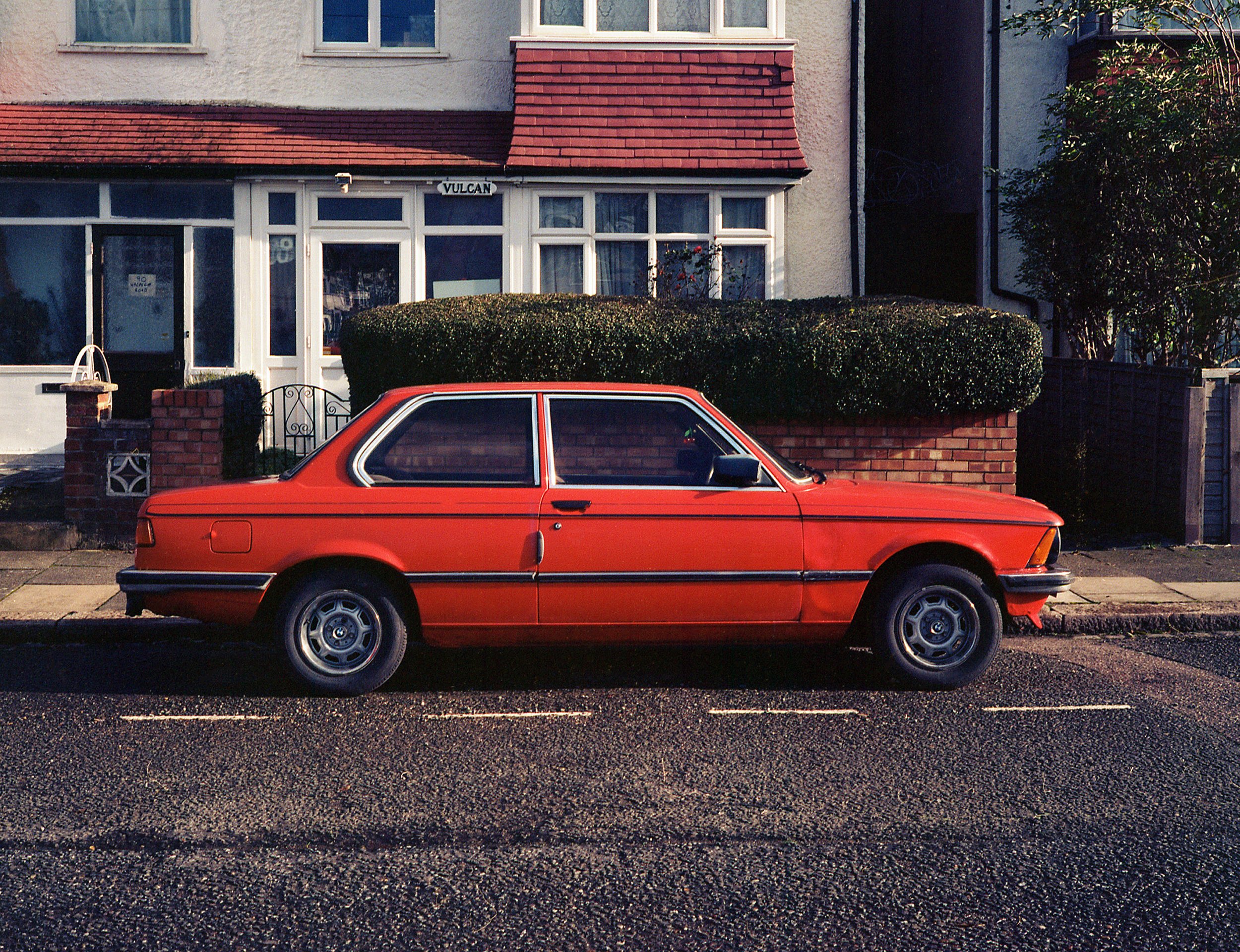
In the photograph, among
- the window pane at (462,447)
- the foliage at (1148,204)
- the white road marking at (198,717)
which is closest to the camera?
the white road marking at (198,717)

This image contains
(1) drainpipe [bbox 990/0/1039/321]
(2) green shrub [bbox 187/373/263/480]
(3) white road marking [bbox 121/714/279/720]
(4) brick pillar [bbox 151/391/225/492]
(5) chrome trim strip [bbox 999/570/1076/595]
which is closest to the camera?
(3) white road marking [bbox 121/714/279/720]

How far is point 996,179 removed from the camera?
15.1 m

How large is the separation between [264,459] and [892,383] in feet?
18.0

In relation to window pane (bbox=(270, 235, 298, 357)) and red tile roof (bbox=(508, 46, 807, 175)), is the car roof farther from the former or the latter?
window pane (bbox=(270, 235, 298, 357))

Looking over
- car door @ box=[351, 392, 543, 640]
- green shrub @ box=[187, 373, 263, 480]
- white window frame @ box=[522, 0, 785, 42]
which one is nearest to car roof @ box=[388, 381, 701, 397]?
car door @ box=[351, 392, 543, 640]

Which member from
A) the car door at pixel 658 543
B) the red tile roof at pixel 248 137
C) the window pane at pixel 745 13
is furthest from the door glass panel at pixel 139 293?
the car door at pixel 658 543

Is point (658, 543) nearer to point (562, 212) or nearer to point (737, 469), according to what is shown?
point (737, 469)

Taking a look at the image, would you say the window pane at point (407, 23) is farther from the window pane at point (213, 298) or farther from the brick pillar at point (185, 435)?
the brick pillar at point (185, 435)

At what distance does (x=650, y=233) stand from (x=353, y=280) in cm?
350

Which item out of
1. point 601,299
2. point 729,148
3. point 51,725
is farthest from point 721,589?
point 729,148

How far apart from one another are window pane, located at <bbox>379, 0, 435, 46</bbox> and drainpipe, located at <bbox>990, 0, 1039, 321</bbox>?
6.75 meters

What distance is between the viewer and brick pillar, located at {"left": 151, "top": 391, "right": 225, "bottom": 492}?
9.59 m

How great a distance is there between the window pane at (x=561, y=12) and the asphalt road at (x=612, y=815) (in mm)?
9882

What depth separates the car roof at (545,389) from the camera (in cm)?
627
